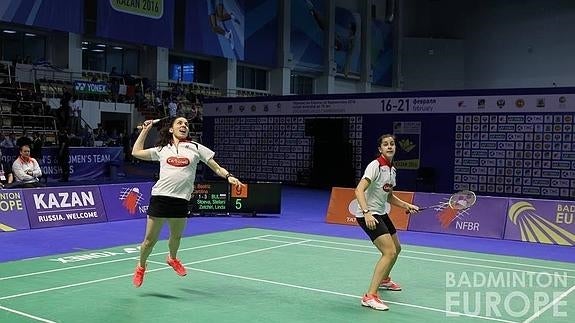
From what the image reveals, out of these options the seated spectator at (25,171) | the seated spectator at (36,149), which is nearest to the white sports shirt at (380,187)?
the seated spectator at (25,171)

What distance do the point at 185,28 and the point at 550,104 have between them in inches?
785

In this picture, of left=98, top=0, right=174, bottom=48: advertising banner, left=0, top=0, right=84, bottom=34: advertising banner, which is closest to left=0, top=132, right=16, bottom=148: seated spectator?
left=0, top=0, right=84, bottom=34: advertising banner

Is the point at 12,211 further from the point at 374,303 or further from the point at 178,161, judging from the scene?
the point at 374,303

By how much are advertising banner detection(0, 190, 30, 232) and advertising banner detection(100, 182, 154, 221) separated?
198 centimetres

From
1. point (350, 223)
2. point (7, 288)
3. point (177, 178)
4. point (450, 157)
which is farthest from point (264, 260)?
point (450, 157)

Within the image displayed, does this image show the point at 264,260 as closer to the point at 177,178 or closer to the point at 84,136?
the point at 177,178

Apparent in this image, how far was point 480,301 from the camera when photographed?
25.4 ft

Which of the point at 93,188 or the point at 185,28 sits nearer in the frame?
the point at 93,188

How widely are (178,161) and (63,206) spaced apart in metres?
7.42

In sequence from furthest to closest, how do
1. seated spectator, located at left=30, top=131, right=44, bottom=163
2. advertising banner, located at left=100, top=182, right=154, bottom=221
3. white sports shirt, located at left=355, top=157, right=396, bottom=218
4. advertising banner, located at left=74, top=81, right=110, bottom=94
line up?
advertising banner, located at left=74, top=81, right=110, bottom=94
seated spectator, located at left=30, top=131, right=44, bottom=163
advertising banner, located at left=100, top=182, right=154, bottom=221
white sports shirt, located at left=355, top=157, right=396, bottom=218

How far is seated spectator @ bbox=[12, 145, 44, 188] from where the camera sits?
14.9m

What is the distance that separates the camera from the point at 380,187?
290 inches

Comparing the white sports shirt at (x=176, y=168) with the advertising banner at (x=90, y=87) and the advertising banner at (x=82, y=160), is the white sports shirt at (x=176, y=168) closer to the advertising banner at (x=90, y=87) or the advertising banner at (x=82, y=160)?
the advertising banner at (x=82, y=160)

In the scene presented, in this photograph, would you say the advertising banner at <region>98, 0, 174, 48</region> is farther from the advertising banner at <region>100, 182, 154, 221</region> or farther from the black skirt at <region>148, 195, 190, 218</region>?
the black skirt at <region>148, 195, 190, 218</region>
